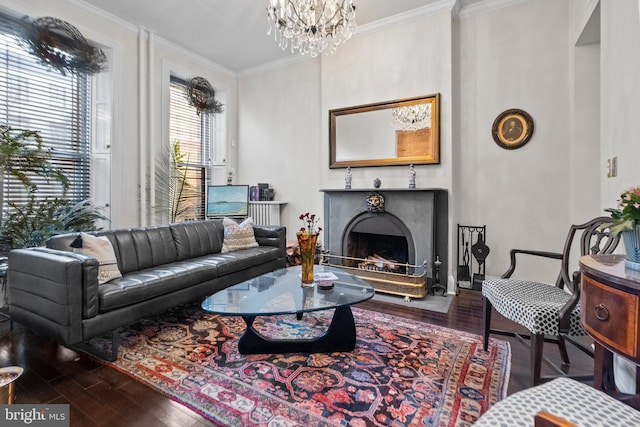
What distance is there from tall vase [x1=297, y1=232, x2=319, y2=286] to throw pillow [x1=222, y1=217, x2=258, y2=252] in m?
1.56

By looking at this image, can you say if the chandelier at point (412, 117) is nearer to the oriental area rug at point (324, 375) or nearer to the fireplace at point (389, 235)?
the fireplace at point (389, 235)

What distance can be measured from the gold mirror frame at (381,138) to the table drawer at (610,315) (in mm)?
2622

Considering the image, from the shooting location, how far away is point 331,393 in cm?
169

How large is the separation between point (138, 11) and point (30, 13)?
1.06m

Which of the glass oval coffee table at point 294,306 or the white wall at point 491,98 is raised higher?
the white wall at point 491,98

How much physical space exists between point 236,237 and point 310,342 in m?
1.97

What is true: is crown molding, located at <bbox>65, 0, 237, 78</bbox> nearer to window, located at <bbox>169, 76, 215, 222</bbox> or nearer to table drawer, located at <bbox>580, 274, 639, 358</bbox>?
window, located at <bbox>169, 76, 215, 222</bbox>

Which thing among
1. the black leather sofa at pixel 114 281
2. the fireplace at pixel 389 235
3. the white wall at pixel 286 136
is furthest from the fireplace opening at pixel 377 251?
the black leather sofa at pixel 114 281

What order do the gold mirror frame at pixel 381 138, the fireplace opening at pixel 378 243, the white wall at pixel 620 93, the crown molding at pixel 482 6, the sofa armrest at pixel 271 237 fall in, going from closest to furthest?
the white wall at pixel 620 93 < the crown molding at pixel 482 6 < the gold mirror frame at pixel 381 138 < the fireplace opening at pixel 378 243 < the sofa armrest at pixel 271 237

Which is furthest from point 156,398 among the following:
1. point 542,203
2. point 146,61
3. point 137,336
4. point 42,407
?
point 146,61

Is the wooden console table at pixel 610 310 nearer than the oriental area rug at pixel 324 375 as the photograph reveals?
Yes

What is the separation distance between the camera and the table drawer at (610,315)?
3.33 ft

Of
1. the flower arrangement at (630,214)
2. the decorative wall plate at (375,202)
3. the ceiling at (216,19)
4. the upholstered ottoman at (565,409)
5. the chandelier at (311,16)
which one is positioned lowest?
the upholstered ottoman at (565,409)

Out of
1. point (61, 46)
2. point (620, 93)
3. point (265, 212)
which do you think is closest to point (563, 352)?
point (620, 93)
